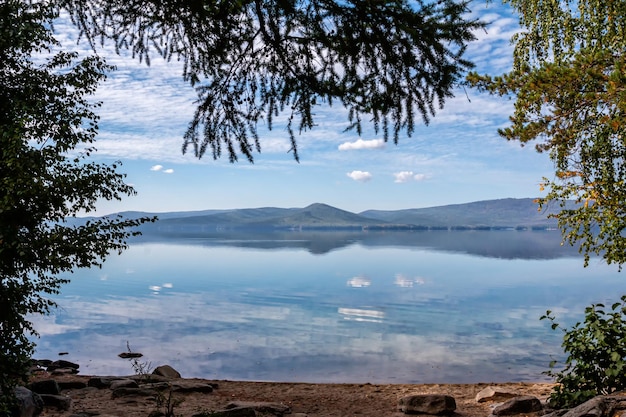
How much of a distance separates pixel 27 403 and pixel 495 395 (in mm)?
10139

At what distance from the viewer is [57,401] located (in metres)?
10.9

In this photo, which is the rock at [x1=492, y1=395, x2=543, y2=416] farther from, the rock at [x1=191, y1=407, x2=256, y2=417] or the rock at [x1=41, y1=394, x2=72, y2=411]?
the rock at [x1=41, y1=394, x2=72, y2=411]

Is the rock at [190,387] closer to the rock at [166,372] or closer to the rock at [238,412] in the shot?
the rock at [166,372]

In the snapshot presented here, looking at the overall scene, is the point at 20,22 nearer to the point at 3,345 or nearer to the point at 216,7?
the point at 216,7

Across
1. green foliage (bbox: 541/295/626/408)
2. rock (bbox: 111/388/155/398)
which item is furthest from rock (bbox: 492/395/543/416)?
rock (bbox: 111/388/155/398)

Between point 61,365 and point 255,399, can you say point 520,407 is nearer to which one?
point 255,399

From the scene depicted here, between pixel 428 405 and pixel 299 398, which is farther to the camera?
pixel 299 398

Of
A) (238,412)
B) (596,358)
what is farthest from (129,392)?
(596,358)

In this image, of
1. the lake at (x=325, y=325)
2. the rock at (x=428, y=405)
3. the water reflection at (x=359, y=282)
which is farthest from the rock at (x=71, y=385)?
the water reflection at (x=359, y=282)

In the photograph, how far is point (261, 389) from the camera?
576 inches

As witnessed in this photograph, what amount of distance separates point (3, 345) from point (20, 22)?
5.17m

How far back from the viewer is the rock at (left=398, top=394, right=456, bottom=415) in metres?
11.2

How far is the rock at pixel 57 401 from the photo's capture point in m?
10.9

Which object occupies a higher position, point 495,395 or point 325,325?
point 495,395
